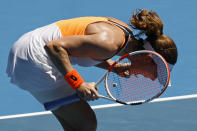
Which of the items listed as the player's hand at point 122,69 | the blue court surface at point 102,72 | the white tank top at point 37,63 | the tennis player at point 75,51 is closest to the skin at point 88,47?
the tennis player at point 75,51

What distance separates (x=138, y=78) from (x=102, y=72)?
2.88 meters

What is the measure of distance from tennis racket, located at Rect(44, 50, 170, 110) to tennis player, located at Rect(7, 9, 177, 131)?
2.0 inches

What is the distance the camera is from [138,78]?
10.6ft

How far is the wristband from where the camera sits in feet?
8.84

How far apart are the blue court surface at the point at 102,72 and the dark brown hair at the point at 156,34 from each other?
5.31 ft

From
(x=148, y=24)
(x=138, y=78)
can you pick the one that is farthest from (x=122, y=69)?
(x=148, y=24)

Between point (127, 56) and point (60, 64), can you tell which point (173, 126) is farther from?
point (60, 64)

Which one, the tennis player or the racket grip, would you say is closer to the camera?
the tennis player

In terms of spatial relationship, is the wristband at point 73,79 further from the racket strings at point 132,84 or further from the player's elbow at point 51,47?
the racket strings at point 132,84

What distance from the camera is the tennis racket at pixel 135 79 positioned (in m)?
2.93

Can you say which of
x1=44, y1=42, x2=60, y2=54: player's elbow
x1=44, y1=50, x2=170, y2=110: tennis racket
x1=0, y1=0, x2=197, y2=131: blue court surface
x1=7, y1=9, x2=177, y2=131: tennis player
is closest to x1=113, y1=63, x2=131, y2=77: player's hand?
x1=44, y1=50, x2=170, y2=110: tennis racket

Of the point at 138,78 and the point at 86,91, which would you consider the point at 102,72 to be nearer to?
the point at 138,78

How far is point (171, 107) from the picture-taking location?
4.87 meters

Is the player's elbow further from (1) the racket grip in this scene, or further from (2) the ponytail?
(2) the ponytail
